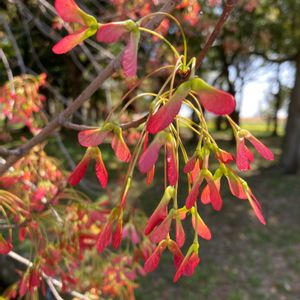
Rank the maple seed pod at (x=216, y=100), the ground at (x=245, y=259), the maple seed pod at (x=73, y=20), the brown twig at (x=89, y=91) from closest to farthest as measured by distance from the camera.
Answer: the maple seed pod at (x=216, y=100) → the maple seed pod at (x=73, y=20) → the brown twig at (x=89, y=91) → the ground at (x=245, y=259)

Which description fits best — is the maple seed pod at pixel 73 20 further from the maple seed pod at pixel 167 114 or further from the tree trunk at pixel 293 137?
the tree trunk at pixel 293 137

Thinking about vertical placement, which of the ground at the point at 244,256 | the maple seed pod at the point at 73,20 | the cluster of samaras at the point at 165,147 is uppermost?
the maple seed pod at the point at 73,20

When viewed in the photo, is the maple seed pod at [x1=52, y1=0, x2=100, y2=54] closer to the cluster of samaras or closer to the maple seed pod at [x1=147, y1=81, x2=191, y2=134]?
the cluster of samaras

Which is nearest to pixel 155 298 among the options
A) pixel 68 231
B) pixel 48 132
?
pixel 68 231

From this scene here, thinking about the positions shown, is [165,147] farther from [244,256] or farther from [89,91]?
[244,256]

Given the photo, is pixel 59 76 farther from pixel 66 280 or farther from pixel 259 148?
pixel 259 148

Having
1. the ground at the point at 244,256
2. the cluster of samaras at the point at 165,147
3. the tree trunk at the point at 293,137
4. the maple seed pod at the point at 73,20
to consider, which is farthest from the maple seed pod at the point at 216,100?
the tree trunk at the point at 293,137

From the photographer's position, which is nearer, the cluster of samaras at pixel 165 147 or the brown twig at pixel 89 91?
the cluster of samaras at pixel 165 147

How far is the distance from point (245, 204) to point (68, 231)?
589 centimetres

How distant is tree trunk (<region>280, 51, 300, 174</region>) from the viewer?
8531mm

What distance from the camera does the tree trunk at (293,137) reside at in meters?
8.53

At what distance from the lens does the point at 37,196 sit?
5.86 feet

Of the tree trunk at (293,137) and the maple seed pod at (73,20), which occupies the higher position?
the maple seed pod at (73,20)

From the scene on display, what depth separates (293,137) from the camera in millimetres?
8719
